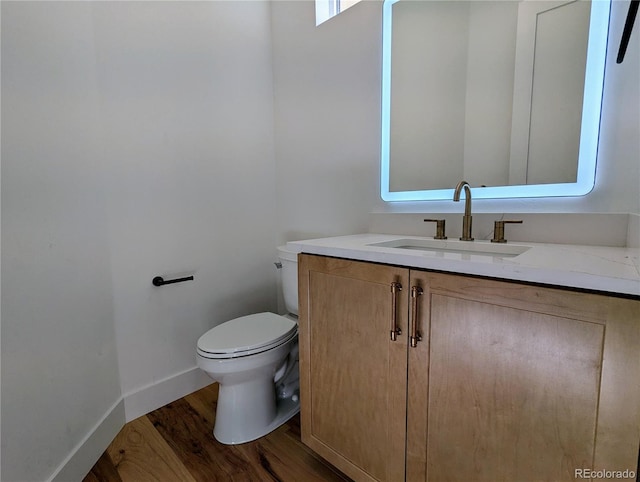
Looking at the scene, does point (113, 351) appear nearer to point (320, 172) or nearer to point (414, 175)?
point (320, 172)

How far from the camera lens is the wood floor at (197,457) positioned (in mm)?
1203

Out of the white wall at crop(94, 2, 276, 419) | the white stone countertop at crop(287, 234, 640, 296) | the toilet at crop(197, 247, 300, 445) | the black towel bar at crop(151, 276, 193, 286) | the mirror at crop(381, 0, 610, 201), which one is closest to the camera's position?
the white stone countertop at crop(287, 234, 640, 296)

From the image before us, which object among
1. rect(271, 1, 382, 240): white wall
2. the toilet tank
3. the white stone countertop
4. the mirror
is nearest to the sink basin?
the white stone countertop

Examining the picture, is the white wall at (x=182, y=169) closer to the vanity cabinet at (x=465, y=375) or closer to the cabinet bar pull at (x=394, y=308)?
the vanity cabinet at (x=465, y=375)

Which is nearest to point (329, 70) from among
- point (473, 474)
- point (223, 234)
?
point (223, 234)

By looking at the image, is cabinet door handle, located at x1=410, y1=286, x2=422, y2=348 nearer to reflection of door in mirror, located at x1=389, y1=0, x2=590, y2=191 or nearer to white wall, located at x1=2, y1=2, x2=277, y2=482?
reflection of door in mirror, located at x1=389, y1=0, x2=590, y2=191

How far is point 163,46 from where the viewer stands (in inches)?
60.0

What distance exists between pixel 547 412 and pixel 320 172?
1.46 meters

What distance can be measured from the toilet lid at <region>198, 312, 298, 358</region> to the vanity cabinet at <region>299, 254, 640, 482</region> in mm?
307

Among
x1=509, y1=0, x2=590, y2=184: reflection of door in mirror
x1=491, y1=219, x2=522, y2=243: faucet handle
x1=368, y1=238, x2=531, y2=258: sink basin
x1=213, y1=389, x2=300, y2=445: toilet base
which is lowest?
x1=213, y1=389, x2=300, y2=445: toilet base

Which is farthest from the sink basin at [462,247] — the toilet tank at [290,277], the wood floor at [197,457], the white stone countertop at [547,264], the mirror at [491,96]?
the wood floor at [197,457]

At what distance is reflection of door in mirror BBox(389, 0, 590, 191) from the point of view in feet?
3.55

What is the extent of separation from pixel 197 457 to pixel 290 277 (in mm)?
853

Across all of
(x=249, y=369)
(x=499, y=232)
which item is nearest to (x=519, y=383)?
(x=499, y=232)
